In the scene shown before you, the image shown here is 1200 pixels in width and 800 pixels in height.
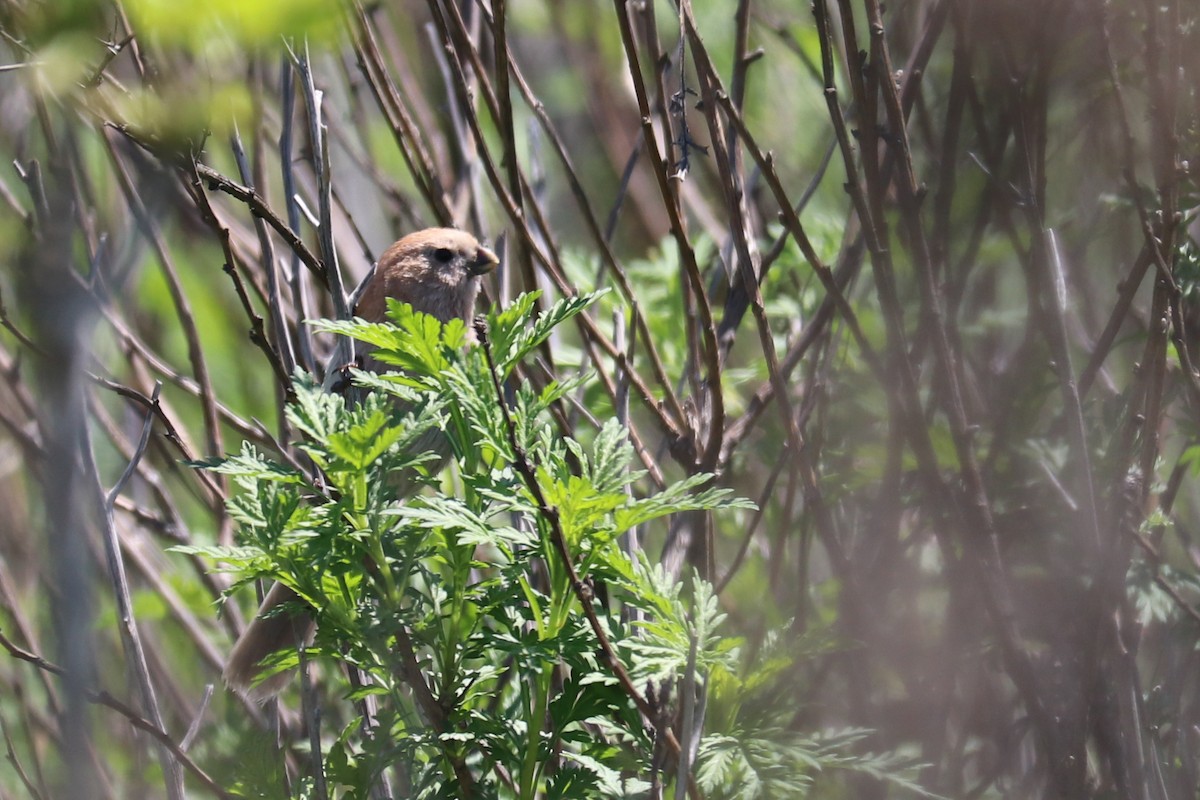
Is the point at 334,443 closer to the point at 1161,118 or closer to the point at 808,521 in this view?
the point at 808,521

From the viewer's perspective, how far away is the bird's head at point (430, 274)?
12.1 feet

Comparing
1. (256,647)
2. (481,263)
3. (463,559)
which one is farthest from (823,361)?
(256,647)

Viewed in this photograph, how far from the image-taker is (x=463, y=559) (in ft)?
6.42

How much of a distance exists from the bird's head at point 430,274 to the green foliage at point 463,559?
1662mm

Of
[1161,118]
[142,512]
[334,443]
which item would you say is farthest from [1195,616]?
[142,512]

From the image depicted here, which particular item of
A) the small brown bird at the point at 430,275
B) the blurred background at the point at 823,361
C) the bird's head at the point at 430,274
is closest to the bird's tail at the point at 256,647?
the blurred background at the point at 823,361

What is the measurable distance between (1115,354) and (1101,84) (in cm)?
112

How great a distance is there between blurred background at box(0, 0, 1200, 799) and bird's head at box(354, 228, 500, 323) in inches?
7.8

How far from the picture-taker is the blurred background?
201 cm

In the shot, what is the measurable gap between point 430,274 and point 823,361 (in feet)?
5.11

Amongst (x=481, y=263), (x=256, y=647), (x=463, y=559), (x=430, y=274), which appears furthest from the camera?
(x=430, y=274)

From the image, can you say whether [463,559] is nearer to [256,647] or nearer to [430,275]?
[256,647]

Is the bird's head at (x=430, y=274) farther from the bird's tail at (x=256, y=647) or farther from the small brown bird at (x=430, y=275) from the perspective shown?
the bird's tail at (x=256, y=647)

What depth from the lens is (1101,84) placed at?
3055mm
